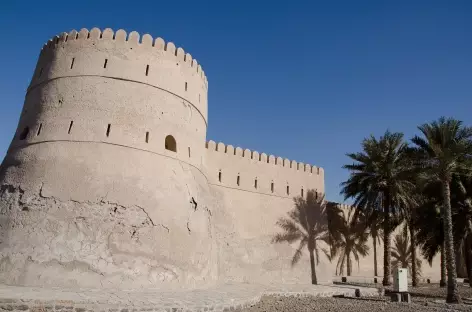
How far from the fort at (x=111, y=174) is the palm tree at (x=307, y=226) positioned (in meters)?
3.72

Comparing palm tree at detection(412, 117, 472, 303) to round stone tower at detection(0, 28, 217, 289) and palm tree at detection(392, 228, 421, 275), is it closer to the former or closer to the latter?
round stone tower at detection(0, 28, 217, 289)

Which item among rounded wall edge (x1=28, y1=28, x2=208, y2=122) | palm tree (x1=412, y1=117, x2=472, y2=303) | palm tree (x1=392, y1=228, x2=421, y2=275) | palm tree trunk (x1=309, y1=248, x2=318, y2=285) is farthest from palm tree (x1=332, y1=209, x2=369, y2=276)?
rounded wall edge (x1=28, y1=28, x2=208, y2=122)

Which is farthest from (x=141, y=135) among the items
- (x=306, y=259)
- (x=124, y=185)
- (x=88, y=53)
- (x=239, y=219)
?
(x=306, y=259)

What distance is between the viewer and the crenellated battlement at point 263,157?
1516cm

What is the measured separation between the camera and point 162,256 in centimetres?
966

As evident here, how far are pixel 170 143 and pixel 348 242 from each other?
505 inches

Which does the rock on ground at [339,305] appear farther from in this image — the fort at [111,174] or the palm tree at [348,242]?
the palm tree at [348,242]

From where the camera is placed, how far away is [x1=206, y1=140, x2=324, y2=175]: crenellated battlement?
15.2m

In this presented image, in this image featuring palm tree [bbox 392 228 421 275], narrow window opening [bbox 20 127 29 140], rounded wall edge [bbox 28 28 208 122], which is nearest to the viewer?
narrow window opening [bbox 20 127 29 140]

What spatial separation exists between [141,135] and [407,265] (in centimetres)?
1970

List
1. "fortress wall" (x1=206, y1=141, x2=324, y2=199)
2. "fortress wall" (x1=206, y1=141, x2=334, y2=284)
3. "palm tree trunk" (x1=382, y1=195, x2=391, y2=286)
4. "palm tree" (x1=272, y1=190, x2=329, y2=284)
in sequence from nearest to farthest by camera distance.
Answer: "fortress wall" (x1=206, y1=141, x2=334, y2=284)
"fortress wall" (x1=206, y1=141, x2=324, y2=199)
"palm tree trunk" (x1=382, y1=195, x2=391, y2=286)
"palm tree" (x1=272, y1=190, x2=329, y2=284)

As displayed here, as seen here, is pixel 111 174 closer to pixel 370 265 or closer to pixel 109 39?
pixel 109 39

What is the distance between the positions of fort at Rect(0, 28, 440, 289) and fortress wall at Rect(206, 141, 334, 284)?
2.12 ft

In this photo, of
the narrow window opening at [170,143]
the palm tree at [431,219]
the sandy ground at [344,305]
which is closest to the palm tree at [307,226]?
the palm tree at [431,219]
